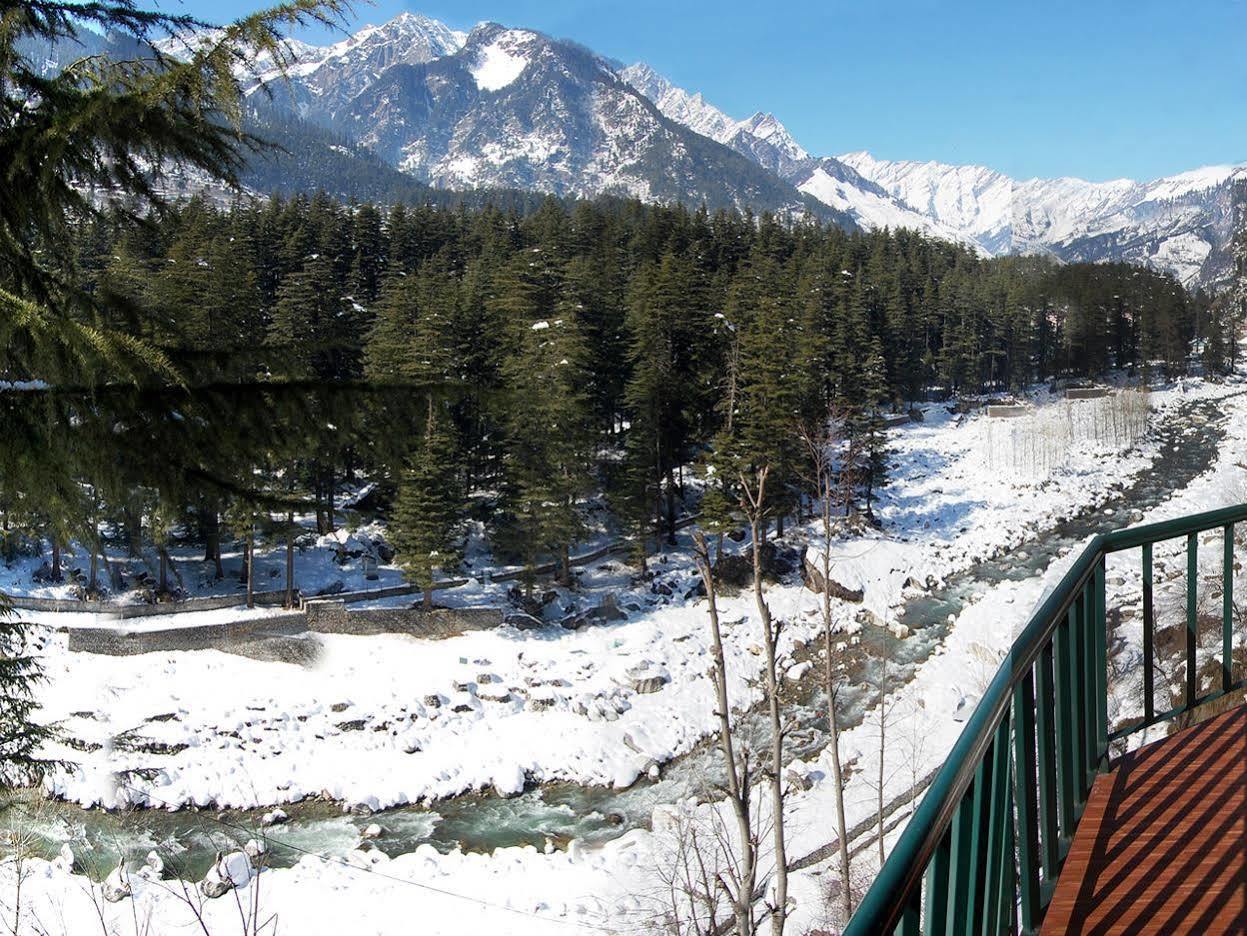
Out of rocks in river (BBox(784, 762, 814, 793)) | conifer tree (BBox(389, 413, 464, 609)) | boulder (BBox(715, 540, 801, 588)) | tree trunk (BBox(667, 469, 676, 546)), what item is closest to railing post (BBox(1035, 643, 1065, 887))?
rocks in river (BBox(784, 762, 814, 793))

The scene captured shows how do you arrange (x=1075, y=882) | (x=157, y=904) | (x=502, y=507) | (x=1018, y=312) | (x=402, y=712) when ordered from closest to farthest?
(x=1075, y=882) → (x=157, y=904) → (x=402, y=712) → (x=502, y=507) → (x=1018, y=312)

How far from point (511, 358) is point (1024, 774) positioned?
27.4 metres

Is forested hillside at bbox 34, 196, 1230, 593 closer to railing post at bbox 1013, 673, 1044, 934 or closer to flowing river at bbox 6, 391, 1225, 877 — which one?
railing post at bbox 1013, 673, 1044, 934

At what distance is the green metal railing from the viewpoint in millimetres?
1378

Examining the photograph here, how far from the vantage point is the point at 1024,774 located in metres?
2.16

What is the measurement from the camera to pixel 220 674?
22.8 m

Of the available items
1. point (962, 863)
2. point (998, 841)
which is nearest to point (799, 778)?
point (998, 841)

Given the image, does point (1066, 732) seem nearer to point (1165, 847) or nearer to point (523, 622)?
point (1165, 847)

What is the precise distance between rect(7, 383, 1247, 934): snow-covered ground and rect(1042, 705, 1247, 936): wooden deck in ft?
34.0

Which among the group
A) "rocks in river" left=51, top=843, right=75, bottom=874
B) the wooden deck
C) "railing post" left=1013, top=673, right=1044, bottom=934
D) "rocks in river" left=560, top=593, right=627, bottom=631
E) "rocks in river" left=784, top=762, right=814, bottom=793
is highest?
"railing post" left=1013, top=673, right=1044, bottom=934

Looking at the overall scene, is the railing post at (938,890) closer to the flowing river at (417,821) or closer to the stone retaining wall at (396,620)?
the flowing river at (417,821)

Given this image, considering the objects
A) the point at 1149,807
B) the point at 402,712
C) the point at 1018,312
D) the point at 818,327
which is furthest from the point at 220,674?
the point at 1018,312

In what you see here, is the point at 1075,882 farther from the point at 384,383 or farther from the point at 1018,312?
the point at 1018,312

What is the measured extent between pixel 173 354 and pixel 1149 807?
4.51 meters
